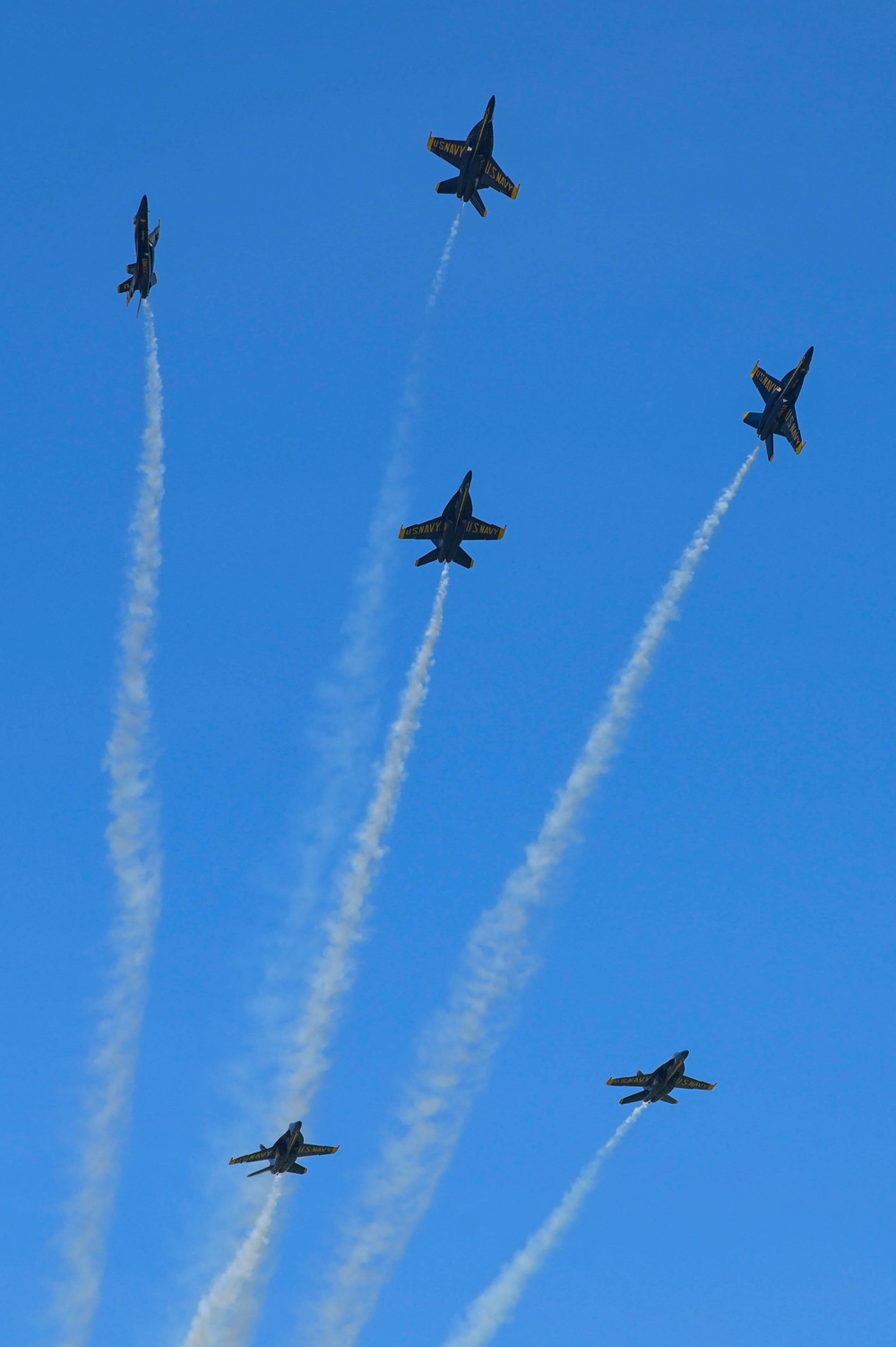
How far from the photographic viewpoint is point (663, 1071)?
4028 inches

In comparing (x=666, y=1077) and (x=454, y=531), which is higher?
(x=454, y=531)

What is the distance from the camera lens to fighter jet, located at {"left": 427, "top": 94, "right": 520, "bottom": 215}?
4045 inches

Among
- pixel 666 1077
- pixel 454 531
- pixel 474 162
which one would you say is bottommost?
pixel 666 1077

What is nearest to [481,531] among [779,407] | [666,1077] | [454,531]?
[454,531]

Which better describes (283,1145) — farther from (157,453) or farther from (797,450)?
(797,450)

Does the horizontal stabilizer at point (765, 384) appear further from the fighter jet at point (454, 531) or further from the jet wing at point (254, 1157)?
the jet wing at point (254, 1157)

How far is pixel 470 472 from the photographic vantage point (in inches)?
3829

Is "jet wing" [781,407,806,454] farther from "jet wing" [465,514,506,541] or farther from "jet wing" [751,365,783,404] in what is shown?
"jet wing" [465,514,506,541]

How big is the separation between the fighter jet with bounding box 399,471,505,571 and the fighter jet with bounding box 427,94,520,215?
68.1ft

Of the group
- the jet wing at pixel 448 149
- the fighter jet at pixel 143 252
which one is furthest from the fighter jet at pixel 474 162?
the fighter jet at pixel 143 252

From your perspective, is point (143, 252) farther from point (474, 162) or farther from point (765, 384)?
point (765, 384)

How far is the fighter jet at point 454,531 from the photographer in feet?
321

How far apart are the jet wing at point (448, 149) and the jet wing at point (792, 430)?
27.6 m

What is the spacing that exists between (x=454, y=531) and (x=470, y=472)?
3.98 metres
